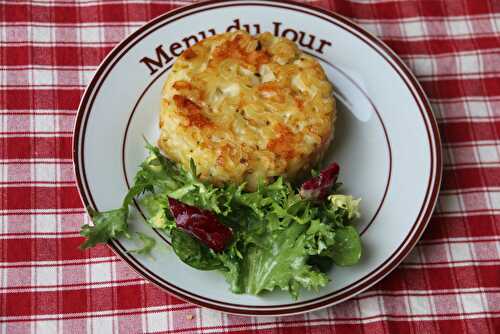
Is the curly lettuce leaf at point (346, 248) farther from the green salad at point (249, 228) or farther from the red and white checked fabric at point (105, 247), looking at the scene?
the red and white checked fabric at point (105, 247)

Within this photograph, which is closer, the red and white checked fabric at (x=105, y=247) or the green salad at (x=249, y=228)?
the green salad at (x=249, y=228)

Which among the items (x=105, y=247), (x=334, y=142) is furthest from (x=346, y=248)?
(x=105, y=247)

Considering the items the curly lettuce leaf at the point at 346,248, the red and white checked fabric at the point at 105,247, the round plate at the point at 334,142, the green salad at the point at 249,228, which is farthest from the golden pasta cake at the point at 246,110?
the red and white checked fabric at the point at 105,247

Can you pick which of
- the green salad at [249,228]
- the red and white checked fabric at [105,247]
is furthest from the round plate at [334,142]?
the red and white checked fabric at [105,247]

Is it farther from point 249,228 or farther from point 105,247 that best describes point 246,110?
point 105,247

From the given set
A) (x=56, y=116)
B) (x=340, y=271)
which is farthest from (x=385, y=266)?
(x=56, y=116)

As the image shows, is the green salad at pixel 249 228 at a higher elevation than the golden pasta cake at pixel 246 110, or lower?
lower
